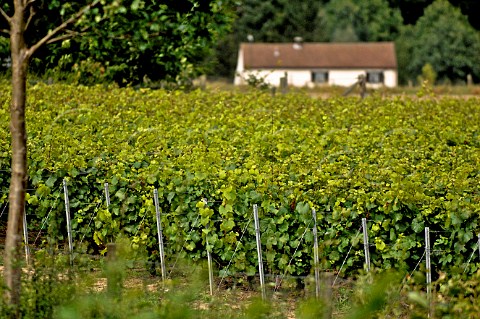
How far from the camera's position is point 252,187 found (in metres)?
10.8

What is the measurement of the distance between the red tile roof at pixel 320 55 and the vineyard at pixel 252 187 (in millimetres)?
54709

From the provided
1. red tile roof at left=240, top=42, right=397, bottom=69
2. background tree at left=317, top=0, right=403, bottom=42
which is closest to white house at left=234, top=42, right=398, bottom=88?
red tile roof at left=240, top=42, right=397, bottom=69

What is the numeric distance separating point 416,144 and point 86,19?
274 inches

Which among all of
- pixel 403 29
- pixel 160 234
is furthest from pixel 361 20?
pixel 160 234

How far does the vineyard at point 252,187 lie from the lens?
10.4 m

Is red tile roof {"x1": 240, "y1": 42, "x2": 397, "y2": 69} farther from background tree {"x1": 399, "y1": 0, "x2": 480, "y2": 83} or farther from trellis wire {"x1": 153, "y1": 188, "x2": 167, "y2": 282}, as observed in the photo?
trellis wire {"x1": 153, "y1": 188, "x2": 167, "y2": 282}

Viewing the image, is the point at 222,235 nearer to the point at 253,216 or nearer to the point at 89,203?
the point at 253,216

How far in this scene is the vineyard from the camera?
10352 mm

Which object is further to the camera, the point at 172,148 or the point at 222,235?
Answer: the point at 172,148

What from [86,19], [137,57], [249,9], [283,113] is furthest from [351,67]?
[86,19]

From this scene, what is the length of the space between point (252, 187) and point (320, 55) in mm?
62880

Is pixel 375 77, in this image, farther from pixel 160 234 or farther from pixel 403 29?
pixel 160 234

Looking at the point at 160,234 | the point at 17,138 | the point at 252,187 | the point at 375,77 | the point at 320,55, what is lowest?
the point at 160,234

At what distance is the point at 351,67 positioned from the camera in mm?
73375
